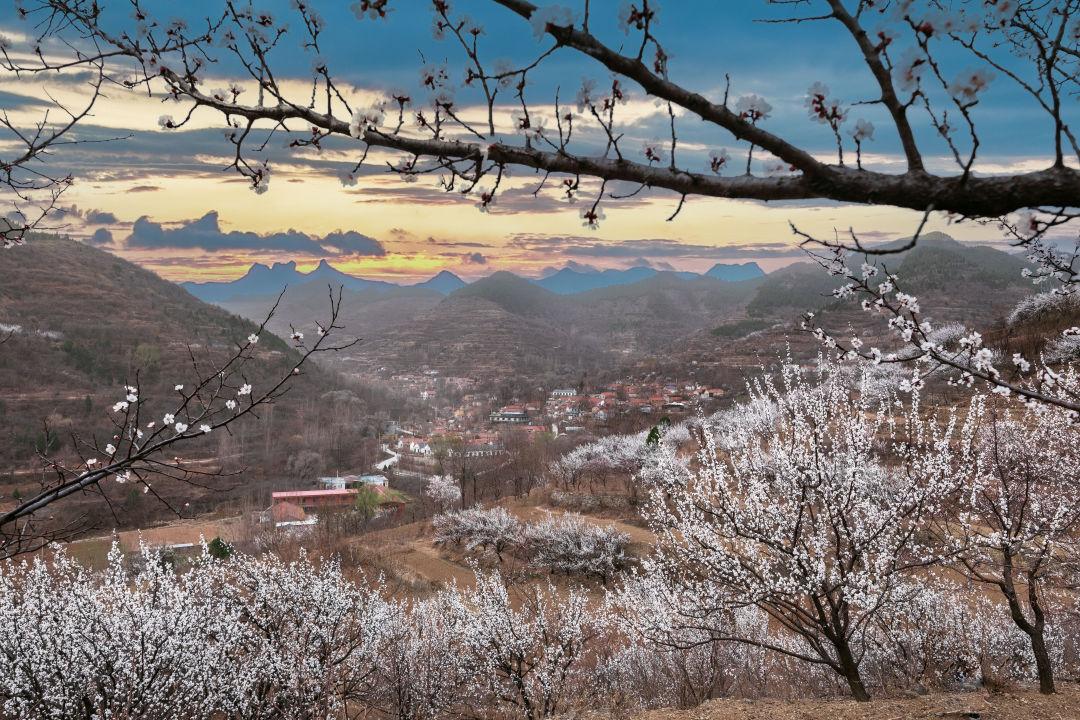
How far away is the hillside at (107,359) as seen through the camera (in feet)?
210

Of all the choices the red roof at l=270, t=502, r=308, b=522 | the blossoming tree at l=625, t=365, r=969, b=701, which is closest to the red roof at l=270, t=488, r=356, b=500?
the red roof at l=270, t=502, r=308, b=522

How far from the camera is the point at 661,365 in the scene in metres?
110

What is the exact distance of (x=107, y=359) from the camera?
8712cm

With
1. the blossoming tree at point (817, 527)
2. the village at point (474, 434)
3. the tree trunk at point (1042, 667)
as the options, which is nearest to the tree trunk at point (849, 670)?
the blossoming tree at point (817, 527)

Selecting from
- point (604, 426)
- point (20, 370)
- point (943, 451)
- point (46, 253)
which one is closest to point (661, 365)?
point (604, 426)

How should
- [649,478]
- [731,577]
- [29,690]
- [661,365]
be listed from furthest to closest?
[661,365] < [649,478] < [29,690] < [731,577]

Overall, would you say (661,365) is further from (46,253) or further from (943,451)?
(46,253)

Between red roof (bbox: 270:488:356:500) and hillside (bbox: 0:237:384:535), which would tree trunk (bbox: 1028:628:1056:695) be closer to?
hillside (bbox: 0:237:384:535)

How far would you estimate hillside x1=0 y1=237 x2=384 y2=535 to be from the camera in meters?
63.9

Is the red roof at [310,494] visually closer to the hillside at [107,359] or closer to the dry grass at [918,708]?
the hillside at [107,359]

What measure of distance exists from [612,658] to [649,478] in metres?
14.8

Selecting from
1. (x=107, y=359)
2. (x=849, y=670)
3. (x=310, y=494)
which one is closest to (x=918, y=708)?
(x=849, y=670)

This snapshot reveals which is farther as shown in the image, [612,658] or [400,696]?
[612,658]

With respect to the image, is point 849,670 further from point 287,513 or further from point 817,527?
point 287,513
